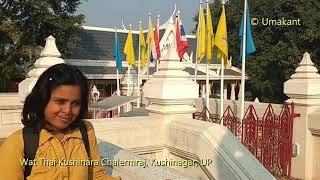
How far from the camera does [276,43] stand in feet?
90.5

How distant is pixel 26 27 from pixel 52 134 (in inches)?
582

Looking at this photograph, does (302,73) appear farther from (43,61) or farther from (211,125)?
(43,61)

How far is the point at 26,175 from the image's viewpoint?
74.4 inches

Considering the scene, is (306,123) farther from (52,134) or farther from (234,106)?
(52,134)

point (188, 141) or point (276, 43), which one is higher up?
point (276, 43)

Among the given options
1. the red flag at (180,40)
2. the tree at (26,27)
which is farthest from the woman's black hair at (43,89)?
the tree at (26,27)

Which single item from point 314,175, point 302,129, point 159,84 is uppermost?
point 159,84

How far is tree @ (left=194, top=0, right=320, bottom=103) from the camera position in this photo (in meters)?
24.5

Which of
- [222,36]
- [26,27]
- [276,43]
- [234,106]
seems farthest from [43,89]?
[276,43]

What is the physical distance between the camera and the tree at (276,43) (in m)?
24.5

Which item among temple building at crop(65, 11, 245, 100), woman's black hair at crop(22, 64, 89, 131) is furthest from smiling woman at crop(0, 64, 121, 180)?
temple building at crop(65, 11, 245, 100)

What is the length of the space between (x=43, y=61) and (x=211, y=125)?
2330mm

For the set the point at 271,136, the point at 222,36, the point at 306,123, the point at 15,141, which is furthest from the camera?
the point at 222,36

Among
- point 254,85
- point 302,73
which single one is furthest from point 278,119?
point 254,85
